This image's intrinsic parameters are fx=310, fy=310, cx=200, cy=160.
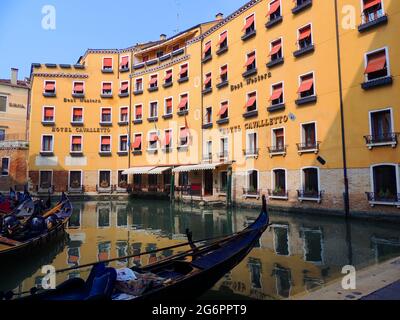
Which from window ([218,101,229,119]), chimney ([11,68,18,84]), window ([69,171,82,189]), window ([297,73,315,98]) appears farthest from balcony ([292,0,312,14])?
chimney ([11,68,18,84])

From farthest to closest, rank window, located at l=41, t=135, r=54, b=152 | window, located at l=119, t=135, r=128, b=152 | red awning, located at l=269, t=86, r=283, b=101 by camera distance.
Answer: window, located at l=119, t=135, r=128, b=152 < window, located at l=41, t=135, r=54, b=152 < red awning, located at l=269, t=86, r=283, b=101

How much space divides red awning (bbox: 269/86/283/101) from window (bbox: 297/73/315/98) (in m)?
1.22

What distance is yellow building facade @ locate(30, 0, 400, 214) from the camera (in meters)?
13.0

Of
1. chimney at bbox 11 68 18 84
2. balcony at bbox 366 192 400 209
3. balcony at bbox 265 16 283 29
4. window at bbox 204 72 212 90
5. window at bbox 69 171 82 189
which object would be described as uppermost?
chimney at bbox 11 68 18 84

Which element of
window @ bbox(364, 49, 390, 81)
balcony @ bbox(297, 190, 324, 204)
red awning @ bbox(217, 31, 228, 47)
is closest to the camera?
window @ bbox(364, 49, 390, 81)

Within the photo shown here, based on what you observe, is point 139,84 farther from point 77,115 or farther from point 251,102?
point 251,102

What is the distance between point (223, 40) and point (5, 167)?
2062cm

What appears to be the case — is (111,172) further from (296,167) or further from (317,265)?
(317,265)

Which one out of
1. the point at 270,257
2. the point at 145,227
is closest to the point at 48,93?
the point at 145,227

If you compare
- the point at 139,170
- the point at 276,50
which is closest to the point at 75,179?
the point at 139,170

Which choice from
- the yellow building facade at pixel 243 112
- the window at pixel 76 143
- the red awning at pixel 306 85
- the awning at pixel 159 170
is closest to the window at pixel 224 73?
the yellow building facade at pixel 243 112

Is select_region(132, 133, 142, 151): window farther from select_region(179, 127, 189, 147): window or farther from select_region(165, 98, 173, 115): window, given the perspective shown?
select_region(179, 127, 189, 147): window

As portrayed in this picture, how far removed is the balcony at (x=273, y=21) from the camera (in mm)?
16989
